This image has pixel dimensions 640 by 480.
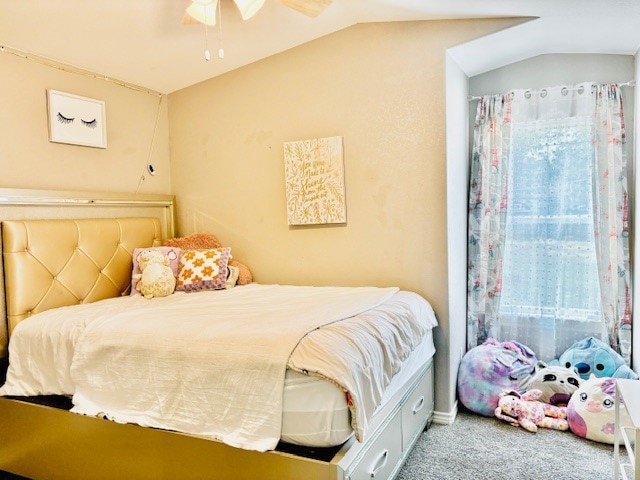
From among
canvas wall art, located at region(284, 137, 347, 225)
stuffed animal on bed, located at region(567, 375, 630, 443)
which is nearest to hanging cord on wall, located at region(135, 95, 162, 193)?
canvas wall art, located at region(284, 137, 347, 225)

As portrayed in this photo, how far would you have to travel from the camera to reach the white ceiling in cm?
231

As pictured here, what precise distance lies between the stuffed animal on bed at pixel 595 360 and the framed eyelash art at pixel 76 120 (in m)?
3.32

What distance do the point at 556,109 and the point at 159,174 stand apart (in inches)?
112

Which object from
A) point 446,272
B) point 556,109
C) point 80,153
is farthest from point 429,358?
point 80,153

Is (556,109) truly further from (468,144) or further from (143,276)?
(143,276)

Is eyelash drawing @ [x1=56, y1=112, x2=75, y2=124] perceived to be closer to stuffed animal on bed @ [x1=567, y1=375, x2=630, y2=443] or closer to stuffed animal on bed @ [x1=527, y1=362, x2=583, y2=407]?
stuffed animal on bed @ [x1=527, y1=362, x2=583, y2=407]

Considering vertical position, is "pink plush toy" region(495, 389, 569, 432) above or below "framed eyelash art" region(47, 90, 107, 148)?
below

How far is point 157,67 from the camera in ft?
9.96

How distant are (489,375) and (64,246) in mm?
2633

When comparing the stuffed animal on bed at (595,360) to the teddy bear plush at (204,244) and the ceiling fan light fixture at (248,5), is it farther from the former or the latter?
the ceiling fan light fixture at (248,5)

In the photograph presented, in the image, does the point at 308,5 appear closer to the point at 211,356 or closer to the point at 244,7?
the point at 244,7

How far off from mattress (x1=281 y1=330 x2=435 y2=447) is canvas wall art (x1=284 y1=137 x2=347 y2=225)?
60.5 inches

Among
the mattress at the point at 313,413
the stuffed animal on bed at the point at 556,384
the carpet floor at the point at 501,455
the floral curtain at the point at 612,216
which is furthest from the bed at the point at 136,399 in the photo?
the floral curtain at the point at 612,216

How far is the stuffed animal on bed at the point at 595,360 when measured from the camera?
2797mm
